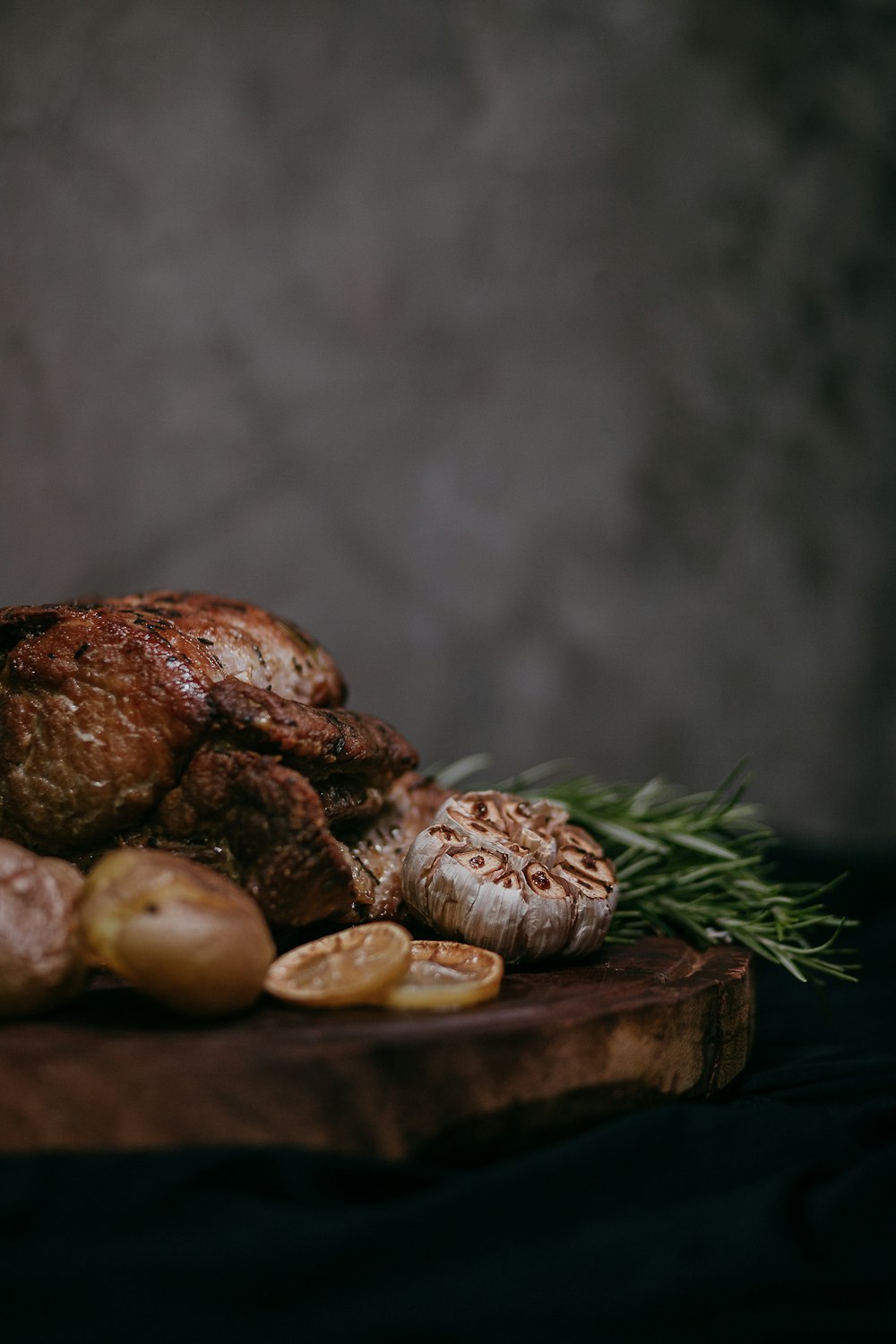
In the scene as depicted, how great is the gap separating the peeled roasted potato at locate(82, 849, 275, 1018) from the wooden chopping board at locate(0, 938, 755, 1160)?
6cm

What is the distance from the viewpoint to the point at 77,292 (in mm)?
4582

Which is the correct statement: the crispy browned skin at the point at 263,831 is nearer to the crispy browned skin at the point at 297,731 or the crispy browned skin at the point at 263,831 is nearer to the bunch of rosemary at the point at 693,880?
the crispy browned skin at the point at 297,731

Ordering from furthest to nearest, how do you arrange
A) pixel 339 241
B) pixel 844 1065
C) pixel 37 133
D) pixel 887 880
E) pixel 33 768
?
pixel 339 241 < pixel 37 133 < pixel 887 880 < pixel 844 1065 < pixel 33 768

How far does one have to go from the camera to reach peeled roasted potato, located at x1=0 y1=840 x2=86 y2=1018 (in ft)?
4.76

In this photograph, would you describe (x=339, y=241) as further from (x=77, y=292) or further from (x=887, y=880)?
(x=887, y=880)

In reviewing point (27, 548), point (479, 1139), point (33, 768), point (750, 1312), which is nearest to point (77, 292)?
point (27, 548)

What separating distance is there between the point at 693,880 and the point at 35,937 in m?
1.56

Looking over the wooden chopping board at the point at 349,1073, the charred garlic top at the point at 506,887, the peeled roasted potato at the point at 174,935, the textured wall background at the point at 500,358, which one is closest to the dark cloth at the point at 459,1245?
the wooden chopping board at the point at 349,1073

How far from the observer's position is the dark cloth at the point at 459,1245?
1.16 meters

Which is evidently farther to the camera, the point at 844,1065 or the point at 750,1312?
the point at 844,1065

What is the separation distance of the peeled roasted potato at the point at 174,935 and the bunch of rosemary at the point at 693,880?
103 centimetres

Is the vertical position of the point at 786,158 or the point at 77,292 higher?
the point at 786,158

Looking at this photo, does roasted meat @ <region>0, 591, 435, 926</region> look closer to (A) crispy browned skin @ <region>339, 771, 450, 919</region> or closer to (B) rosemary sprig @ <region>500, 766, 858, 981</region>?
(A) crispy browned skin @ <region>339, 771, 450, 919</region>

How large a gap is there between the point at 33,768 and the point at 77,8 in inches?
160
